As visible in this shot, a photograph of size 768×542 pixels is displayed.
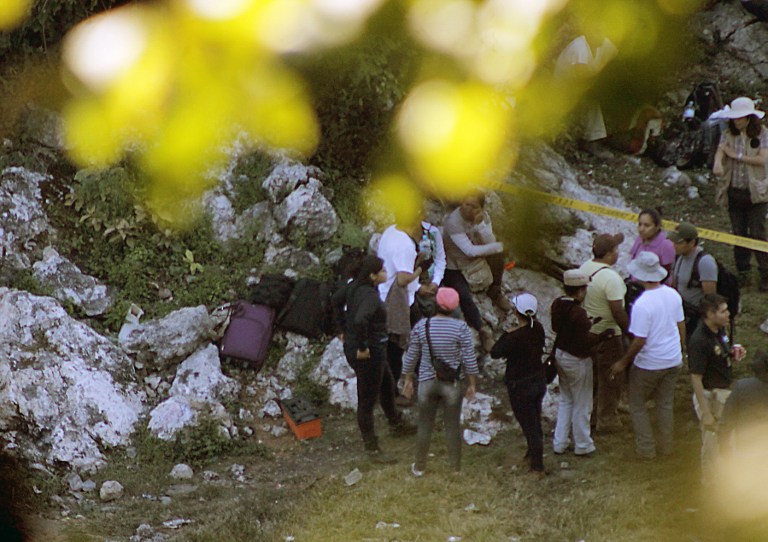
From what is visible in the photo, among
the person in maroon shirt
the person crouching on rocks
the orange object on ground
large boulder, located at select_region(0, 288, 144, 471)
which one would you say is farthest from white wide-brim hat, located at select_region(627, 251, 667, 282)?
large boulder, located at select_region(0, 288, 144, 471)

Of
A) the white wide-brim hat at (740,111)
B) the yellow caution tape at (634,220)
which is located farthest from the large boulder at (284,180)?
the white wide-brim hat at (740,111)

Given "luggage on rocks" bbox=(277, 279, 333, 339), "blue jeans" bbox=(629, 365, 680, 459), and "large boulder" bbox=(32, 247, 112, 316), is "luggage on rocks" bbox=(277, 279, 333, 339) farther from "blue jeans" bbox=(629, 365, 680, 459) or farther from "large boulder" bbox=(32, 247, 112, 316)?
"blue jeans" bbox=(629, 365, 680, 459)

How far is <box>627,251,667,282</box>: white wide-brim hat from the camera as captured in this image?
5.48 m

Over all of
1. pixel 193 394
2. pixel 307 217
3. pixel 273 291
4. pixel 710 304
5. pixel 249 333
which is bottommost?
pixel 193 394

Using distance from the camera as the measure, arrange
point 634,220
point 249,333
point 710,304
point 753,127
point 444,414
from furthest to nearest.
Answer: point 634,220, point 249,333, point 753,127, point 444,414, point 710,304

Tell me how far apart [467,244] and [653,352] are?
6.35ft

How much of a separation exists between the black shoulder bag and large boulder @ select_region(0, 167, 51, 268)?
162 inches

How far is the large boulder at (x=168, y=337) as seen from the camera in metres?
7.17

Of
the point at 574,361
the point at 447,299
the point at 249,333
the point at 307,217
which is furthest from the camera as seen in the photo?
the point at 307,217

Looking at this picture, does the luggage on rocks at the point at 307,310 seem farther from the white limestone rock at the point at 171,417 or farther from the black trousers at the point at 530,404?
the black trousers at the point at 530,404

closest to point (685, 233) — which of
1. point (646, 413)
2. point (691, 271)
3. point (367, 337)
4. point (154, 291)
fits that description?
point (691, 271)

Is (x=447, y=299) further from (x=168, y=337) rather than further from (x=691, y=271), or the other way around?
(x=168, y=337)

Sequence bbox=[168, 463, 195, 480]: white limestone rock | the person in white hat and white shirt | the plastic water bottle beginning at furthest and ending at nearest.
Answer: the plastic water bottle → the person in white hat and white shirt → bbox=[168, 463, 195, 480]: white limestone rock

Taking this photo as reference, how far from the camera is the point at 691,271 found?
6.04 meters
